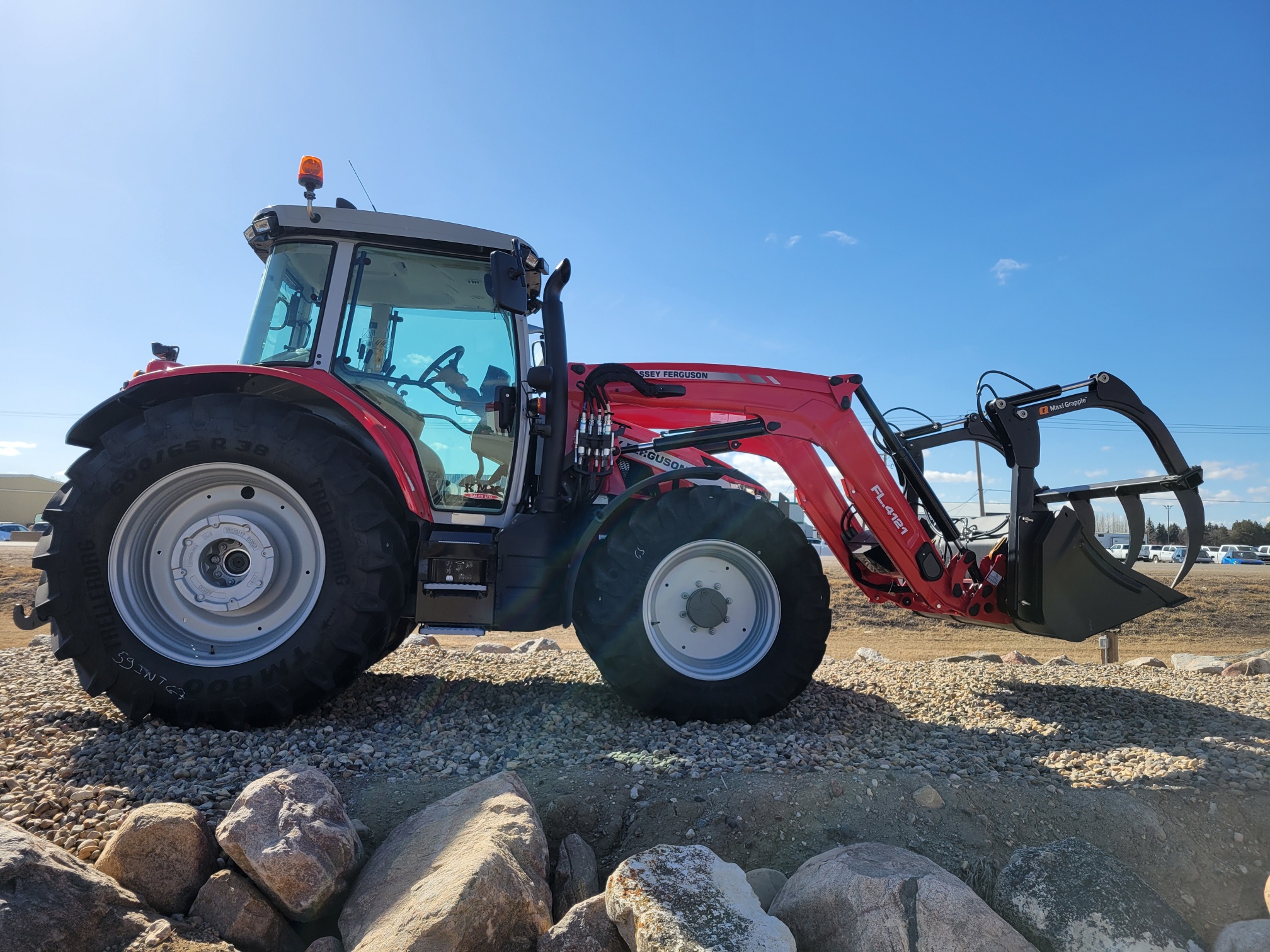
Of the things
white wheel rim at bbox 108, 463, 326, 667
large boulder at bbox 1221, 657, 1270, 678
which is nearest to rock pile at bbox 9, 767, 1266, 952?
white wheel rim at bbox 108, 463, 326, 667

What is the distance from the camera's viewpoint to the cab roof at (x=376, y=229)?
14.6 ft

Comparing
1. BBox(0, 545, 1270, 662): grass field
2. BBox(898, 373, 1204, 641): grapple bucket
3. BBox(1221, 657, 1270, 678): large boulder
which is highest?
BBox(898, 373, 1204, 641): grapple bucket

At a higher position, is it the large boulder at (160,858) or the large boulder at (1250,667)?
the large boulder at (1250,667)

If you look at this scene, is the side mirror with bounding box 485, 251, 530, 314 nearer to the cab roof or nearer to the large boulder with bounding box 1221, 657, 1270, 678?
the cab roof

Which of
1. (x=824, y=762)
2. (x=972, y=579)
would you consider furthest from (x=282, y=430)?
(x=972, y=579)

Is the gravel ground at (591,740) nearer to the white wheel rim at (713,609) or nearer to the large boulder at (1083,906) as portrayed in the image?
the white wheel rim at (713,609)

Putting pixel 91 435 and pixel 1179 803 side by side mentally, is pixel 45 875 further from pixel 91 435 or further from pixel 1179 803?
pixel 1179 803

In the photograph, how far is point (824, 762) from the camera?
354 cm

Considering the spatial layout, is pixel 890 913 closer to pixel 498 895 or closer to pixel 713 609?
pixel 498 895

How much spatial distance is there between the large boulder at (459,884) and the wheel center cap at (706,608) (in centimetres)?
173

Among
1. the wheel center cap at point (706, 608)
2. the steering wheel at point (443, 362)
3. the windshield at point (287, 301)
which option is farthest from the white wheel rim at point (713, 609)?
the windshield at point (287, 301)

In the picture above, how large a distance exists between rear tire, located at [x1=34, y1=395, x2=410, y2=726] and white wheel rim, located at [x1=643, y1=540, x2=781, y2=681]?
1.46 m

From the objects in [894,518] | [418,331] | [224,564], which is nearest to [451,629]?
[224,564]

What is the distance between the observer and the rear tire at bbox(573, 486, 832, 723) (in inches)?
161
